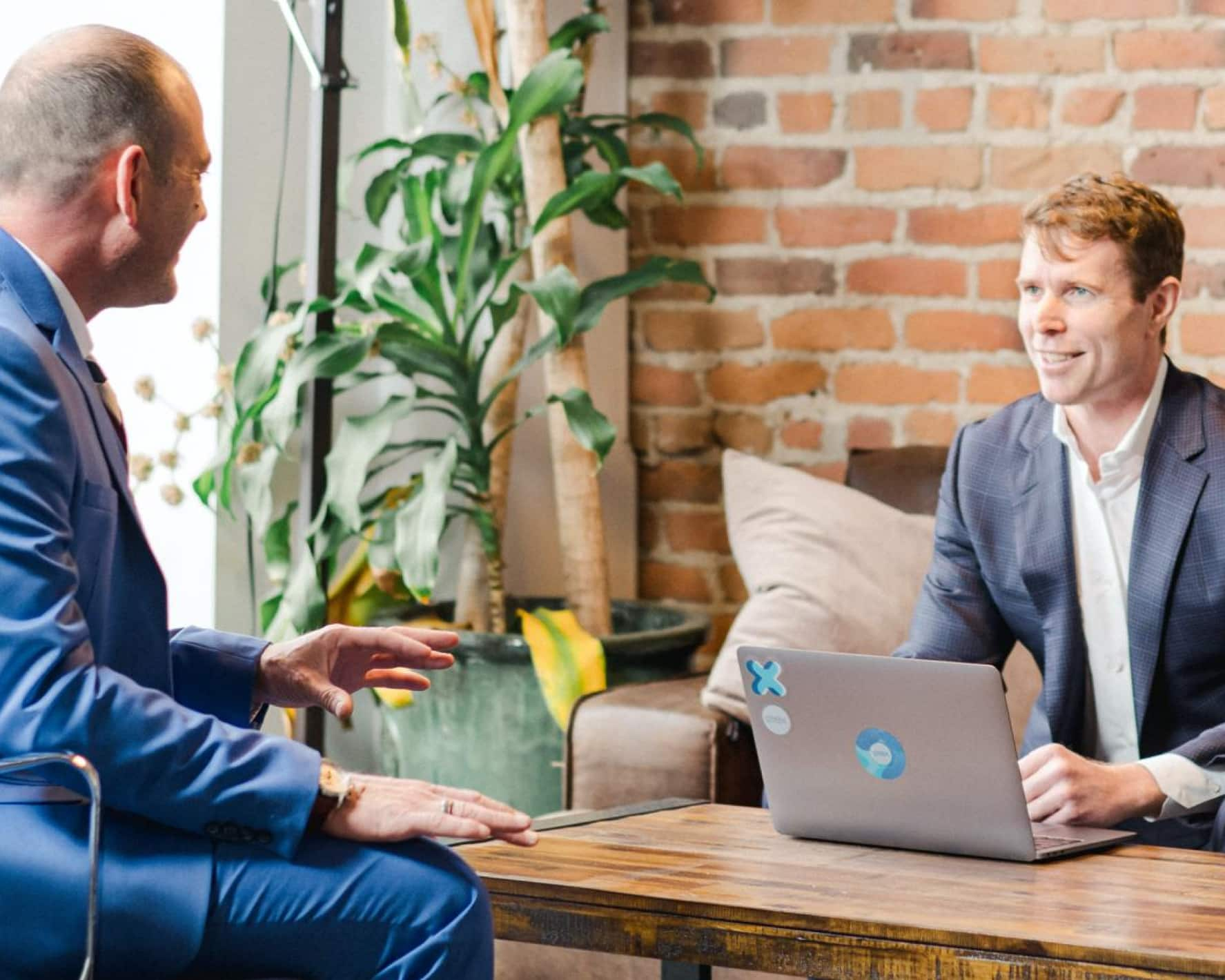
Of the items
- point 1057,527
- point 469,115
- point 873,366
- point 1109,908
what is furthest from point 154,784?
point 873,366

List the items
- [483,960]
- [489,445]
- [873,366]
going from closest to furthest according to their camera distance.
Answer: [483,960] → [489,445] → [873,366]

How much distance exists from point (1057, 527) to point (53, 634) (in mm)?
1347

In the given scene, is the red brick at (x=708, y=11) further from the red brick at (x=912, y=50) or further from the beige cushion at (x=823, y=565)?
the beige cushion at (x=823, y=565)

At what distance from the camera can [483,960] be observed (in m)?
1.31

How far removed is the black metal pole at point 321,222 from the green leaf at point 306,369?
5cm

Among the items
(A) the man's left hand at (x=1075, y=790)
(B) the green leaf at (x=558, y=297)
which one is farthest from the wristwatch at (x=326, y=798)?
(B) the green leaf at (x=558, y=297)

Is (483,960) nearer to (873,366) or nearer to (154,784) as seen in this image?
(154,784)

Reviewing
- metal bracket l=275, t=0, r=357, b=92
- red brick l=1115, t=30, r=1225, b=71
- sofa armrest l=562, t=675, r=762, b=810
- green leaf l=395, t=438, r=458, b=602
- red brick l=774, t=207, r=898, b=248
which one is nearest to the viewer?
sofa armrest l=562, t=675, r=762, b=810

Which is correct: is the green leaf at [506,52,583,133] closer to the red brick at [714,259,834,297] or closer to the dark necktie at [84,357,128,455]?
the red brick at [714,259,834,297]

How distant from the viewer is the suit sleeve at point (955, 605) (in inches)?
86.7

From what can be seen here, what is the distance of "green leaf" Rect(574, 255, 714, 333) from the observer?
9.83 ft

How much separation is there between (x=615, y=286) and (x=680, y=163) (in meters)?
0.54

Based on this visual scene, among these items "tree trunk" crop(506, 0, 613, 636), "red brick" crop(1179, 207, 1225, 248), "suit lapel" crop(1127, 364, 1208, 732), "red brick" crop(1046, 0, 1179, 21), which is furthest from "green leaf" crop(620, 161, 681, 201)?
"suit lapel" crop(1127, 364, 1208, 732)

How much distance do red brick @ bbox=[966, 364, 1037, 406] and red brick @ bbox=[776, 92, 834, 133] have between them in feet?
1.87
